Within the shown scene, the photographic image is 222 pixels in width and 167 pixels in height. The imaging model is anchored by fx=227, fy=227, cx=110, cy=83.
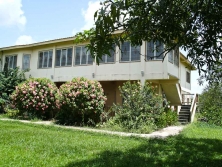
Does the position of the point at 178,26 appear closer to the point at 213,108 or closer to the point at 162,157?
the point at 162,157

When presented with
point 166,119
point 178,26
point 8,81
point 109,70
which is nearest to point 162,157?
point 178,26

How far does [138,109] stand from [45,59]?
10881 mm

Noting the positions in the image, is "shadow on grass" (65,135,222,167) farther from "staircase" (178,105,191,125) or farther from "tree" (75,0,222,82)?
"staircase" (178,105,191,125)

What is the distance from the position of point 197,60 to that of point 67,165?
3.75 m

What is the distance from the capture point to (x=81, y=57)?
17609 millimetres

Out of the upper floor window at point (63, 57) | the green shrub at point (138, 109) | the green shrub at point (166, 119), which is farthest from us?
the upper floor window at point (63, 57)

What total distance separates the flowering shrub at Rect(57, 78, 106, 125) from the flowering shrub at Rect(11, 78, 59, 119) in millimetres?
1901

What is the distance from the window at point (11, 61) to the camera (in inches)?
854

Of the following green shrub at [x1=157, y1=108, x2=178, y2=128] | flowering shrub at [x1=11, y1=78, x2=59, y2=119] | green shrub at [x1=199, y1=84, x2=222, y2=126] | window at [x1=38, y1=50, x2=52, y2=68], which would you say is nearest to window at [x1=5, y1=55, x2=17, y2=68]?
window at [x1=38, y1=50, x2=52, y2=68]

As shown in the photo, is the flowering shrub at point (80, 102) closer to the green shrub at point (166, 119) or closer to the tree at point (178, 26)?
the green shrub at point (166, 119)

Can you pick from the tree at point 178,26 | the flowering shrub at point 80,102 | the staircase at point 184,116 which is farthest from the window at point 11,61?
the tree at point 178,26

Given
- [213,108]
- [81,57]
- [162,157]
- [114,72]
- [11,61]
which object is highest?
[11,61]

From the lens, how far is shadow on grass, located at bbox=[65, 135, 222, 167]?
5755 millimetres

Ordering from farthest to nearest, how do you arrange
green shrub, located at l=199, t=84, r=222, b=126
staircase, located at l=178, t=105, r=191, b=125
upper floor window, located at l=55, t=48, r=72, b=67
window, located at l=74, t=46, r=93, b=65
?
1. upper floor window, located at l=55, t=48, r=72, b=67
2. staircase, located at l=178, t=105, r=191, b=125
3. window, located at l=74, t=46, r=93, b=65
4. green shrub, located at l=199, t=84, r=222, b=126
